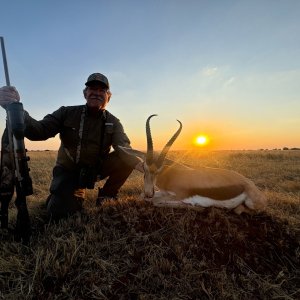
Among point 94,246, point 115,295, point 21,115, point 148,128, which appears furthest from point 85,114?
point 115,295

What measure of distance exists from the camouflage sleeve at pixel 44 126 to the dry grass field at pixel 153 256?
120cm

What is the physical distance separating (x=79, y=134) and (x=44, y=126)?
0.55 metres

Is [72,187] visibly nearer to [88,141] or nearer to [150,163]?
[88,141]

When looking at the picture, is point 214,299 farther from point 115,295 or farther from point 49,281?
point 49,281

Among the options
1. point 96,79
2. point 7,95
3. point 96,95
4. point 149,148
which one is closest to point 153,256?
point 149,148

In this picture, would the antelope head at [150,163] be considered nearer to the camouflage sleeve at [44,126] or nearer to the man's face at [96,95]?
the man's face at [96,95]

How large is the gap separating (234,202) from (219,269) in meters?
1.55

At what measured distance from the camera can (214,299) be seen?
9.80 feet

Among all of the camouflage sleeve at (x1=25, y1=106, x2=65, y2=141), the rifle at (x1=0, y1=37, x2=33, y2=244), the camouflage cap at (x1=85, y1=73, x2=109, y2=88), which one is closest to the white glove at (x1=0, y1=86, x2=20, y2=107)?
the rifle at (x1=0, y1=37, x2=33, y2=244)

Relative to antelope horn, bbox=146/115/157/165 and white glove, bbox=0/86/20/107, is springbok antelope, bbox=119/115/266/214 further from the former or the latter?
white glove, bbox=0/86/20/107

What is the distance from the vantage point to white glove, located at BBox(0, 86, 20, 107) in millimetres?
3926

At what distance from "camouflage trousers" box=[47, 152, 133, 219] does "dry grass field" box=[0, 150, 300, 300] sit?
245 mm

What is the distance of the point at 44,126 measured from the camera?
16.5 feet

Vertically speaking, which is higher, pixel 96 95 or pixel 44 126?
pixel 96 95
